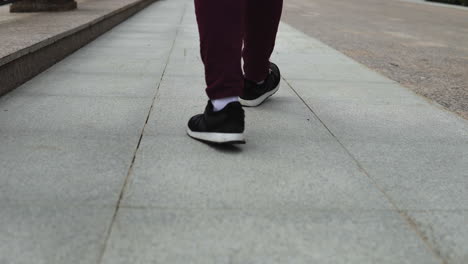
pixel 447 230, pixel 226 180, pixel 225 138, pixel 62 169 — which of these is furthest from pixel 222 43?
pixel 447 230

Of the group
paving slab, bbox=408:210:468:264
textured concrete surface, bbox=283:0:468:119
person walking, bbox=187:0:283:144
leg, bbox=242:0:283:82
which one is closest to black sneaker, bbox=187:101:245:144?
person walking, bbox=187:0:283:144

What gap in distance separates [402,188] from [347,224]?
38 centimetres

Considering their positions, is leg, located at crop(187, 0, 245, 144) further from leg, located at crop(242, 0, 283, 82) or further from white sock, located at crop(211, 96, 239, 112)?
leg, located at crop(242, 0, 283, 82)

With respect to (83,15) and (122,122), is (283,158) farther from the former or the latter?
(83,15)

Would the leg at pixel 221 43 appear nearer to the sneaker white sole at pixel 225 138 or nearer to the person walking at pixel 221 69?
the person walking at pixel 221 69

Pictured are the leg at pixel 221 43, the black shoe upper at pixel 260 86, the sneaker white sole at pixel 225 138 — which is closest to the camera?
the leg at pixel 221 43

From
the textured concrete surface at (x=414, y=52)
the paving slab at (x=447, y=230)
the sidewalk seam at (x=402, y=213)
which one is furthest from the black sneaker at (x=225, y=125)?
the textured concrete surface at (x=414, y=52)

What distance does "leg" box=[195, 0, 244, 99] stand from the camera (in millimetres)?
1729

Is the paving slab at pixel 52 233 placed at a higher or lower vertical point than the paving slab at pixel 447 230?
higher

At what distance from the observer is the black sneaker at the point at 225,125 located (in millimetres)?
1849

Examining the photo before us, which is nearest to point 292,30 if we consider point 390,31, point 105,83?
point 390,31

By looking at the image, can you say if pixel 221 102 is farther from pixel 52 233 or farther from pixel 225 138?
pixel 52 233

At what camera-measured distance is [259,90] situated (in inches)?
100

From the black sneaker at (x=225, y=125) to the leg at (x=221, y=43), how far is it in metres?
0.07
